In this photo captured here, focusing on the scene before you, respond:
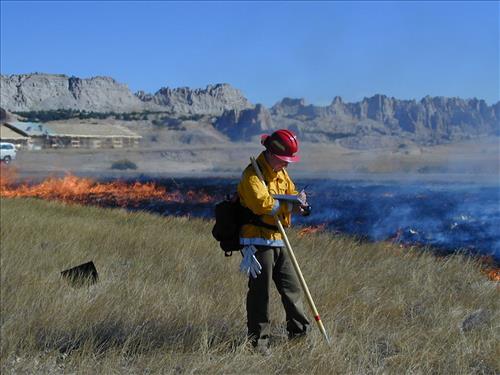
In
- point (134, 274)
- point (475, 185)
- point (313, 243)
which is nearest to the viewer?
point (134, 274)

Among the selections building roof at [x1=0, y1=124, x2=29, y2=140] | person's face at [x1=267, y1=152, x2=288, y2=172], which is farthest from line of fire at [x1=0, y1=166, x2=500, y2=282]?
building roof at [x1=0, y1=124, x2=29, y2=140]

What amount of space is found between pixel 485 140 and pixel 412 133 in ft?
23.9

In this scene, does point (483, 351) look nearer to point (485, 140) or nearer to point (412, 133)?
point (485, 140)

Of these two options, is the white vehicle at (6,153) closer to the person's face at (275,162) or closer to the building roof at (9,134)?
the building roof at (9,134)

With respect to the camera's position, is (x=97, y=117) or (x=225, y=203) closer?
(x=225, y=203)

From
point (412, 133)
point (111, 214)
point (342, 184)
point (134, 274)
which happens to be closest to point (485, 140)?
point (412, 133)

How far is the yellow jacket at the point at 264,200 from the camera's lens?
4914 millimetres

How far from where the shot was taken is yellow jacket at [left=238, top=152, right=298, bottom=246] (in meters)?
4.91

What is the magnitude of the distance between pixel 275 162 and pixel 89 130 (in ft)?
143

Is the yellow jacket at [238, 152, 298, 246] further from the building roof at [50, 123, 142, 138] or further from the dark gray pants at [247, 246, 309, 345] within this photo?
the building roof at [50, 123, 142, 138]

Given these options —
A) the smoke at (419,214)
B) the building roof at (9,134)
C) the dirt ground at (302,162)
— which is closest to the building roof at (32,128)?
the building roof at (9,134)

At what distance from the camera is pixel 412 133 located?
40469 mm

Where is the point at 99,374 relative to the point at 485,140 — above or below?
below

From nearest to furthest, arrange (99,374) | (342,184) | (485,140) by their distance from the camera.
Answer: (99,374)
(342,184)
(485,140)
